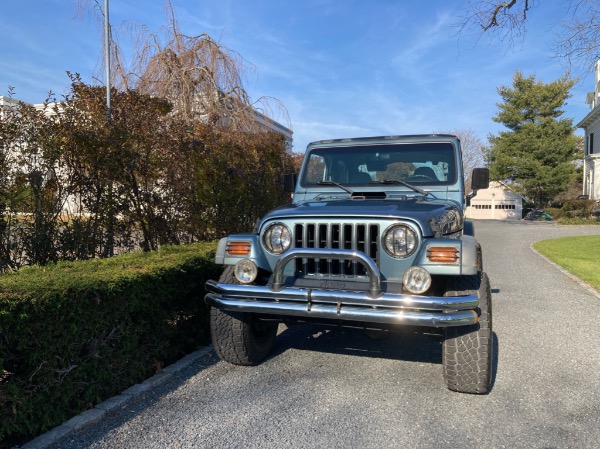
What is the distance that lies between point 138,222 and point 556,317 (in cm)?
560

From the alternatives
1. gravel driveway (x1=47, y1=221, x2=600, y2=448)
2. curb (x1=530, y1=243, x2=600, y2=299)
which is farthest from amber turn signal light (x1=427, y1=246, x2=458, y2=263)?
curb (x1=530, y1=243, x2=600, y2=299)

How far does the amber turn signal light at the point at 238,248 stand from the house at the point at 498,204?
134ft

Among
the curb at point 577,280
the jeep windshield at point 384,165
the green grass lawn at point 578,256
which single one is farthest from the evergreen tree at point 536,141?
the jeep windshield at point 384,165

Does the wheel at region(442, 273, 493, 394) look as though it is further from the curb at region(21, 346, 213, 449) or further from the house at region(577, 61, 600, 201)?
the house at region(577, 61, 600, 201)

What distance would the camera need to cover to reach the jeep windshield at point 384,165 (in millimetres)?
4777

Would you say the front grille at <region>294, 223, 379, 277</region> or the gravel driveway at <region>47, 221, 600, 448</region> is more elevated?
the front grille at <region>294, 223, 379, 277</region>

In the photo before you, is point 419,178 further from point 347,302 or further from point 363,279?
point 347,302

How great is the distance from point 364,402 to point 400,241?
1.23 metres

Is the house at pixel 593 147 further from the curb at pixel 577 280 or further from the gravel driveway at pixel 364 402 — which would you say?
the gravel driveway at pixel 364 402

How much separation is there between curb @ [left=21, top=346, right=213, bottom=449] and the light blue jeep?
478 millimetres

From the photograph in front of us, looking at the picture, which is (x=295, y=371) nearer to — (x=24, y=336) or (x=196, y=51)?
(x=24, y=336)

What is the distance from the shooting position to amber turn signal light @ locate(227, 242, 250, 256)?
385 centimetres

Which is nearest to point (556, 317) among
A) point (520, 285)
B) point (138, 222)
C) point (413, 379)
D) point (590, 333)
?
point (590, 333)

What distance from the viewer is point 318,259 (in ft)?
11.7
